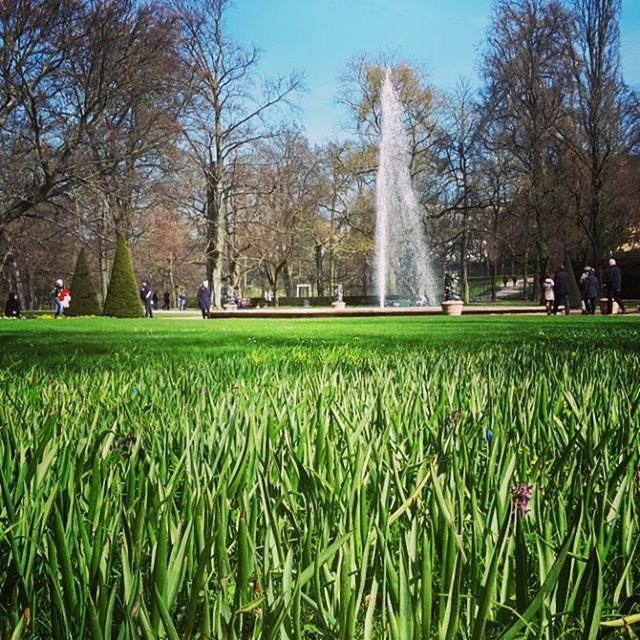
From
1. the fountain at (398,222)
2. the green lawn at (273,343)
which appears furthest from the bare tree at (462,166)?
the green lawn at (273,343)

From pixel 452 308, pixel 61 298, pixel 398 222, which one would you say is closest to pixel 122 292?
pixel 61 298

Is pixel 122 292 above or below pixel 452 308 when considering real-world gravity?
above

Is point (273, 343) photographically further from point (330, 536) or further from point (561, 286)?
point (561, 286)

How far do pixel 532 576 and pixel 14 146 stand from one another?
1824cm

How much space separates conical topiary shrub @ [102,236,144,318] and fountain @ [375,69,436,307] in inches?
525

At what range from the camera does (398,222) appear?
39344 mm

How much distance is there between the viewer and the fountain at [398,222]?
39.1 metres

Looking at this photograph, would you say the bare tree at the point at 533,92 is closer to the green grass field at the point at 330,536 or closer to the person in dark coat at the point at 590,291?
the person in dark coat at the point at 590,291

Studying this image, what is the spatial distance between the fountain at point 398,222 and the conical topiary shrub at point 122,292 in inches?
525

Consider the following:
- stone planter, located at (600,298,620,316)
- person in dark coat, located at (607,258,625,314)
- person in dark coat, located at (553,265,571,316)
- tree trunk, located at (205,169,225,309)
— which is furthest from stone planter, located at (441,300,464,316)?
tree trunk, located at (205,169,225,309)

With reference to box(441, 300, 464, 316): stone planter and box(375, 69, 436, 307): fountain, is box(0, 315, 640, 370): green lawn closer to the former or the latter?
box(441, 300, 464, 316): stone planter

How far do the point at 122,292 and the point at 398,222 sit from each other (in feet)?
52.3

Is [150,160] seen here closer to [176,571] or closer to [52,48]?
[52,48]

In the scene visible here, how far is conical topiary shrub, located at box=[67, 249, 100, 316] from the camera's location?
33094 mm
